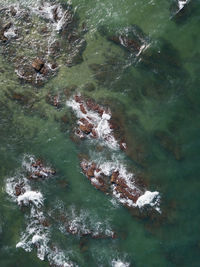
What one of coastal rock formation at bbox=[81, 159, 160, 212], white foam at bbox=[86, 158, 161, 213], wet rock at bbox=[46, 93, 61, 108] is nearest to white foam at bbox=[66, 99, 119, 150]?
wet rock at bbox=[46, 93, 61, 108]

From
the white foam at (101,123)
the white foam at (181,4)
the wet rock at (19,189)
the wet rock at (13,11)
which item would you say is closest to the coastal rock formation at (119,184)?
the white foam at (101,123)

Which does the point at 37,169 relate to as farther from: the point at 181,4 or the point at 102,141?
the point at 181,4

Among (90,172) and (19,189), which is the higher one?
(90,172)

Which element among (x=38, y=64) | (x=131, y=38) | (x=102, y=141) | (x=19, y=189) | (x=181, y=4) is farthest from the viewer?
(x=19, y=189)

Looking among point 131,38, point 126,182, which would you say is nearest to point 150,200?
point 126,182

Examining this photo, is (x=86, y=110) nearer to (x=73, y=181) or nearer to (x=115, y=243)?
(x=73, y=181)

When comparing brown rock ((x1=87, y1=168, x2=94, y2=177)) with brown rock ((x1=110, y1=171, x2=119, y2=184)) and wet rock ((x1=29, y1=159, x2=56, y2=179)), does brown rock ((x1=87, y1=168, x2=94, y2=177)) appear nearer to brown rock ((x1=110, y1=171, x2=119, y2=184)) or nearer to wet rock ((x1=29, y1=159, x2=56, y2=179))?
brown rock ((x1=110, y1=171, x2=119, y2=184))

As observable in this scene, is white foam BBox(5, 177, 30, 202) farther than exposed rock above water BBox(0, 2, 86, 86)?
Yes

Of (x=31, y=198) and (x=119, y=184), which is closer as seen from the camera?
(x=119, y=184)

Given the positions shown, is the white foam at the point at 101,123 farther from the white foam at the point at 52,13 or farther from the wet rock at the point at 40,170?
the white foam at the point at 52,13
